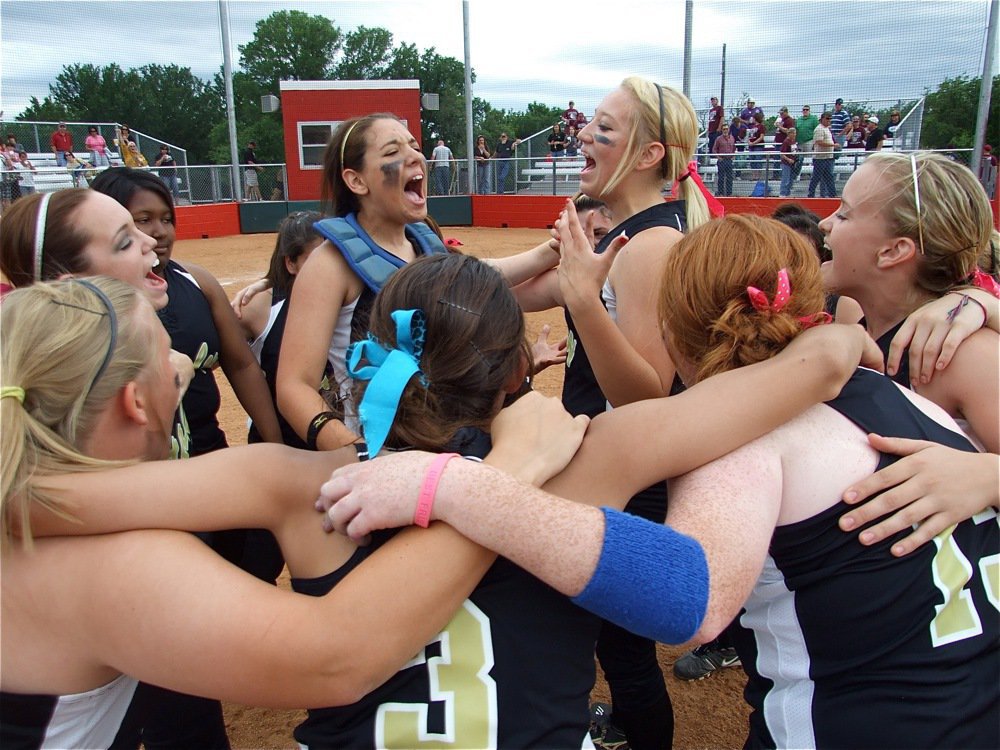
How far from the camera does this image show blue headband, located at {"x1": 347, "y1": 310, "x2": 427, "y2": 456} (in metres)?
1.46

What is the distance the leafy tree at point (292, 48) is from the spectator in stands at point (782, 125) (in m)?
46.8

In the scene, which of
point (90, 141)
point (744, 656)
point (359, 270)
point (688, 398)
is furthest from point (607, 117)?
point (90, 141)

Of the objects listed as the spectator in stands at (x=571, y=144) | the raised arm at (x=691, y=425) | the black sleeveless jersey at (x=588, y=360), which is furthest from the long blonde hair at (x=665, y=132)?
the spectator in stands at (x=571, y=144)

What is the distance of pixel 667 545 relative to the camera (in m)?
1.32

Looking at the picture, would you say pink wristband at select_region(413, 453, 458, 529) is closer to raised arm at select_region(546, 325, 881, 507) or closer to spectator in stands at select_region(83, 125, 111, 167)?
raised arm at select_region(546, 325, 881, 507)

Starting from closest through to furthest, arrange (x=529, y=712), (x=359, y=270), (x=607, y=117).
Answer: (x=529, y=712), (x=359, y=270), (x=607, y=117)

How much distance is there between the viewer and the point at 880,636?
153cm

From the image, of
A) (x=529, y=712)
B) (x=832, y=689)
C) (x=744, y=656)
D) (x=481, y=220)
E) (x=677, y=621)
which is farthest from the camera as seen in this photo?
(x=481, y=220)

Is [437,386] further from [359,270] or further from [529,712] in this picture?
[359,270]

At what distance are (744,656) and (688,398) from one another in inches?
29.2

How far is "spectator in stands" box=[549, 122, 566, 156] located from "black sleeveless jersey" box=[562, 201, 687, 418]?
2190cm

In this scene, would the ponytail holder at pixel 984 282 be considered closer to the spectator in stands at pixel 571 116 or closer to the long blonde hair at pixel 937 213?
the long blonde hair at pixel 937 213

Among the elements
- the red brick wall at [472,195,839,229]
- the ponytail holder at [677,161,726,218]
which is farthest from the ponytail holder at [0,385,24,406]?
the red brick wall at [472,195,839,229]

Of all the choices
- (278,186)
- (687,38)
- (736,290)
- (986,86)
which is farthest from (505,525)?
(278,186)
